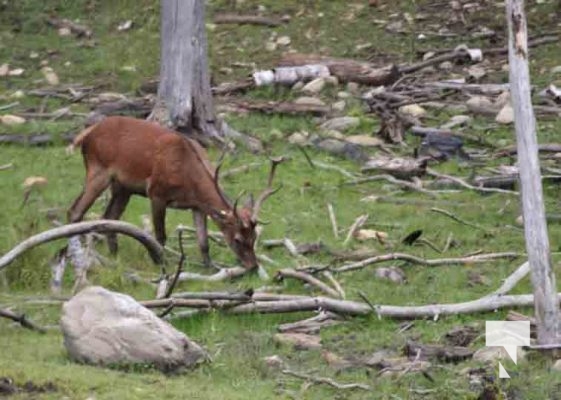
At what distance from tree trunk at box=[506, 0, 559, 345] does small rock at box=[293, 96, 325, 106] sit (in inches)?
374

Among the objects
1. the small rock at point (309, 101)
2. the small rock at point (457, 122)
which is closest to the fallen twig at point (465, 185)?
the small rock at point (457, 122)

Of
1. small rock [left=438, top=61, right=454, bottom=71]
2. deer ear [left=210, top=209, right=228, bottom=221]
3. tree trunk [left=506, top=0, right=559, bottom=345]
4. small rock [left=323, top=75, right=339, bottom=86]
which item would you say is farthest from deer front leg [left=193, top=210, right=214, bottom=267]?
small rock [left=438, top=61, right=454, bottom=71]

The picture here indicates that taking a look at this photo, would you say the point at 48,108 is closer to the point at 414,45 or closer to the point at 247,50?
the point at 247,50

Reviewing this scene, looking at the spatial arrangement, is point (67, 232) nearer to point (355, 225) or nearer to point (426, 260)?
point (426, 260)

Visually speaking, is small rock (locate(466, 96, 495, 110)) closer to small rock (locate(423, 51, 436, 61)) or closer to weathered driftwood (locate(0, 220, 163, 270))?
small rock (locate(423, 51, 436, 61))

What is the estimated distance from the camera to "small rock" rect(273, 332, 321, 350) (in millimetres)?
10469

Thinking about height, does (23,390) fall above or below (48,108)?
above

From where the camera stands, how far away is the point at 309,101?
1908 centimetres

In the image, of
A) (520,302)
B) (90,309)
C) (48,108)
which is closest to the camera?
(90,309)

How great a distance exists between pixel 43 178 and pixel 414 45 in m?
6.88

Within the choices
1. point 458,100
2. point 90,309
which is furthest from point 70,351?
point 458,100

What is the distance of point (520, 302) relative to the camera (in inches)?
434

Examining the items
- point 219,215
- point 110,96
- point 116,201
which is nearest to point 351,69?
point 110,96

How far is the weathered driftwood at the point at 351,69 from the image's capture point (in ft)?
64.6
